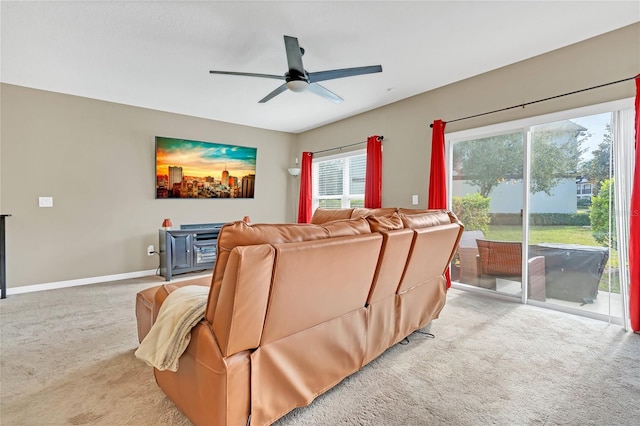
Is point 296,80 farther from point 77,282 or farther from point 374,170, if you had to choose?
point 77,282

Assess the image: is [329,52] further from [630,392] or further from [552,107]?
[630,392]

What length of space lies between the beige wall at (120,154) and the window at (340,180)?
1.47ft

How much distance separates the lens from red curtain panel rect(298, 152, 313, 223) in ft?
19.6

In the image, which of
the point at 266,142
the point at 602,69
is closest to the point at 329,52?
the point at 602,69

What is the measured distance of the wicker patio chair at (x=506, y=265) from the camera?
10.6 ft

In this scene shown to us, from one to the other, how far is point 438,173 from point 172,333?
346 cm

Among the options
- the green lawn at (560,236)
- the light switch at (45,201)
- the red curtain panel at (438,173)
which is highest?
the red curtain panel at (438,173)

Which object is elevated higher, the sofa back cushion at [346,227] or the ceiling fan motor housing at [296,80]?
the ceiling fan motor housing at [296,80]

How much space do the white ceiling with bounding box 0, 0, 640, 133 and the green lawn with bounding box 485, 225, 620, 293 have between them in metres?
1.81

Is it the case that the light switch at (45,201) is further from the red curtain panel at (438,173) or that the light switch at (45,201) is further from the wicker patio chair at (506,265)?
the wicker patio chair at (506,265)

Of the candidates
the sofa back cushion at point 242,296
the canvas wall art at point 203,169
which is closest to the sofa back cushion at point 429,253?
the sofa back cushion at point 242,296

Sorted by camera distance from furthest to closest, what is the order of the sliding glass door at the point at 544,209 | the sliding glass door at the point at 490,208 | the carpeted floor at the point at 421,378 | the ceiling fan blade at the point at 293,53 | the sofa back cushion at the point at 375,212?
the sofa back cushion at the point at 375,212, the sliding glass door at the point at 490,208, the sliding glass door at the point at 544,209, the ceiling fan blade at the point at 293,53, the carpeted floor at the point at 421,378

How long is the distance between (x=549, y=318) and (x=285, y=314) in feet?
9.33

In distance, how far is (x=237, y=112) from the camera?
490 centimetres
